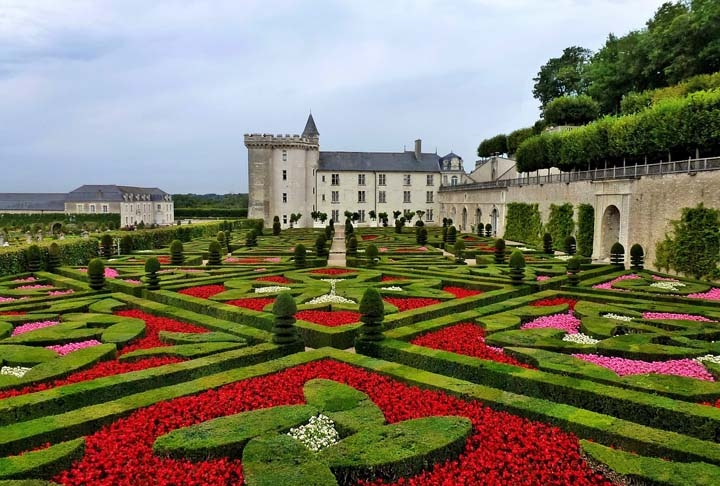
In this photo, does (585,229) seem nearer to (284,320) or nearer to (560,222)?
(560,222)

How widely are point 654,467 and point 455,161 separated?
61.8 metres

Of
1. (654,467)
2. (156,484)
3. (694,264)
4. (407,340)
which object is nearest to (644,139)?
(694,264)

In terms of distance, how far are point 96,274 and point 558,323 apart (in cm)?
1320

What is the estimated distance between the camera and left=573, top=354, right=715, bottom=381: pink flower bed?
8266mm

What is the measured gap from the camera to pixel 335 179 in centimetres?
6212

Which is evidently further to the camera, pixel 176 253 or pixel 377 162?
pixel 377 162

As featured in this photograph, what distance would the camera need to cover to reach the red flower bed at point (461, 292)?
15151 millimetres

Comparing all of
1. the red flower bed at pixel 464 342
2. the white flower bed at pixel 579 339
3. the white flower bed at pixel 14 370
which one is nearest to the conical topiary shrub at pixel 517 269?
the red flower bed at pixel 464 342

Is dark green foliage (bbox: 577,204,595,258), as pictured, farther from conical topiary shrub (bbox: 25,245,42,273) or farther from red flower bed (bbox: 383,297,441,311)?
conical topiary shrub (bbox: 25,245,42,273)

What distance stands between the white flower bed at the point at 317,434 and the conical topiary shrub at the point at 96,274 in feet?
37.9

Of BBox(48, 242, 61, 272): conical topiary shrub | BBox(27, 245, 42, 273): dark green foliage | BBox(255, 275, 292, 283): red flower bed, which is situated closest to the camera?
BBox(255, 275, 292, 283): red flower bed

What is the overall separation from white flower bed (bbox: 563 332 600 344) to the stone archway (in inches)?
802

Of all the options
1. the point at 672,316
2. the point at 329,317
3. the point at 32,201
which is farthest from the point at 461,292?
the point at 32,201

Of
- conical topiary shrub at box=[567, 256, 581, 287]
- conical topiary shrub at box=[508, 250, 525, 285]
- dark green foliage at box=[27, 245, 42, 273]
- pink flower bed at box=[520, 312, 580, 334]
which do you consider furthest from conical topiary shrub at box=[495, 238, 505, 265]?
dark green foliage at box=[27, 245, 42, 273]
